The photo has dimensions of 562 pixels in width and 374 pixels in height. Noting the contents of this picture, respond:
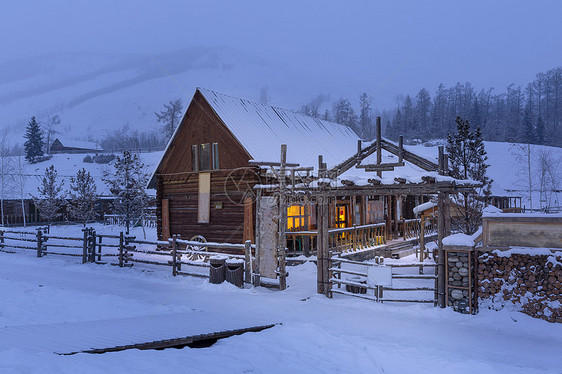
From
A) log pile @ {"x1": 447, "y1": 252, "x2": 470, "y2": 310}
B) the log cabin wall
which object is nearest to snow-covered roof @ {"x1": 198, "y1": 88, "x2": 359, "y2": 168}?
the log cabin wall

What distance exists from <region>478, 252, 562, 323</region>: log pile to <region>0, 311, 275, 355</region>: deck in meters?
5.35

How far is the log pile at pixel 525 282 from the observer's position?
9734 millimetres

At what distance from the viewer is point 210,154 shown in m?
21.3

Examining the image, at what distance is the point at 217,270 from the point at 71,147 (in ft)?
264

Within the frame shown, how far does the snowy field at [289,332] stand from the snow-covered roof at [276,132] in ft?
25.5

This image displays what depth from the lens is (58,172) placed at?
2346 inches

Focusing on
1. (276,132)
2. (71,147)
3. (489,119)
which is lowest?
(276,132)

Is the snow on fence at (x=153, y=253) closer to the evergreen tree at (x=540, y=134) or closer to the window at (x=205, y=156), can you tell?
the window at (x=205, y=156)

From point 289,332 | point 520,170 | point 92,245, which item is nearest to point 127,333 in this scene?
point 289,332

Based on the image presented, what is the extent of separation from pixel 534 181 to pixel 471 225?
166 ft

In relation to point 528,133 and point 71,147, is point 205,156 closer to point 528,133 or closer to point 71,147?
point 71,147

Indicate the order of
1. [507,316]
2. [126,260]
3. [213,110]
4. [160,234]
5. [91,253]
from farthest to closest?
1. [160,234]
2. [213,110]
3. [91,253]
4. [126,260]
5. [507,316]

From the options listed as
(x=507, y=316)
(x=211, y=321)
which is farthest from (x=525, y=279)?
(x=211, y=321)

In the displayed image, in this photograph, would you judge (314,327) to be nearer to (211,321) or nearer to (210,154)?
(211,321)
